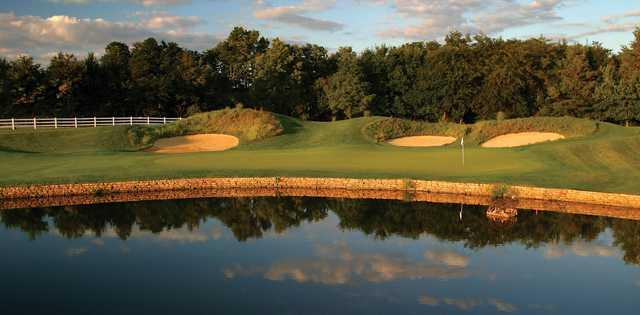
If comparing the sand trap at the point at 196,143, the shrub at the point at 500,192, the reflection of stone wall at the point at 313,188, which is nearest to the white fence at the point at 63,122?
the sand trap at the point at 196,143

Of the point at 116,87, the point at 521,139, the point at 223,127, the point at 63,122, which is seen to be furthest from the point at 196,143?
the point at 116,87

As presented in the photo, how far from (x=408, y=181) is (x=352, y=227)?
771 centimetres

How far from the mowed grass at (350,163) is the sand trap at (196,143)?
213 centimetres

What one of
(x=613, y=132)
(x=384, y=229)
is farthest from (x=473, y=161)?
(x=613, y=132)

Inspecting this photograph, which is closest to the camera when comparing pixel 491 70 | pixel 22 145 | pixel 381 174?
pixel 381 174

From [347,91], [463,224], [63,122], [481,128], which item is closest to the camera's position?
[463,224]

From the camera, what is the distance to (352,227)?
21.1 m

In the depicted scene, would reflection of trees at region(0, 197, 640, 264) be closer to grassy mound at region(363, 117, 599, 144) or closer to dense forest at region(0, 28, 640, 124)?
grassy mound at region(363, 117, 599, 144)

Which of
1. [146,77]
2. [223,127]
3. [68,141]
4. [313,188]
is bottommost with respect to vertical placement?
[313,188]

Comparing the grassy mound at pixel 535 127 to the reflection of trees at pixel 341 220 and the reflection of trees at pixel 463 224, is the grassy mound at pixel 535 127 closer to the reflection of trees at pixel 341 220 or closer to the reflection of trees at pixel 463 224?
the reflection of trees at pixel 463 224

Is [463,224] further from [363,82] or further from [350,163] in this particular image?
[363,82]

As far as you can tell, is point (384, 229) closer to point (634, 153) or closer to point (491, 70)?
point (634, 153)

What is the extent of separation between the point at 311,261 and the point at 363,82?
62.3 meters

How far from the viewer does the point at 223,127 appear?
49656mm
